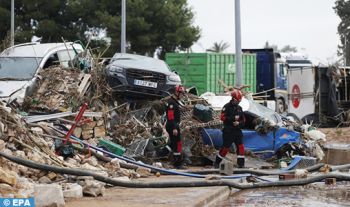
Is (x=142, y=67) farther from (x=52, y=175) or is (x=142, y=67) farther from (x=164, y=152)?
(x=52, y=175)

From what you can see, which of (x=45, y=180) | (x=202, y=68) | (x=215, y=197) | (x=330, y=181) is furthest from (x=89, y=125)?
(x=202, y=68)

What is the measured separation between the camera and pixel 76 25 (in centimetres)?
4909

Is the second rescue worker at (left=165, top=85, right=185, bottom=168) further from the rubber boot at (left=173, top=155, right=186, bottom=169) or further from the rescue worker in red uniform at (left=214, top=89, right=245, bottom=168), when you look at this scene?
the rescue worker in red uniform at (left=214, top=89, right=245, bottom=168)

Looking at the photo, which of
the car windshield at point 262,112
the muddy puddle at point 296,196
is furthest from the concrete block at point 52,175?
the car windshield at point 262,112

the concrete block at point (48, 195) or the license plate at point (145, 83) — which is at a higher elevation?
the license plate at point (145, 83)

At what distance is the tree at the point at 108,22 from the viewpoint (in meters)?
45.7

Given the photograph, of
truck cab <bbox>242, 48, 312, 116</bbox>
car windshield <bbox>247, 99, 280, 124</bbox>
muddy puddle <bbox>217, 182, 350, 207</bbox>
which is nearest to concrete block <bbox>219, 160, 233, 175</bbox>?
muddy puddle <bbox>217, 182, 350, 207</bbox>

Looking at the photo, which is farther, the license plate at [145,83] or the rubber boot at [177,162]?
the license plate at [145,83]

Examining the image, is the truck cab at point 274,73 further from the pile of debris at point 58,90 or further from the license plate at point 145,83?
the pile of debris at point 58,90

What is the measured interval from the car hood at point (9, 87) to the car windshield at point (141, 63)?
7.93 ft

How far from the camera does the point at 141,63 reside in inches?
715

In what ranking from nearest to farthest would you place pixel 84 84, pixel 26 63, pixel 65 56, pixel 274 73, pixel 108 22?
pixel 84 84 < pixel 26 63 < pixel 65 56 < pixel 274 73 < pixel 108 22

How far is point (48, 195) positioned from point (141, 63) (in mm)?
9855

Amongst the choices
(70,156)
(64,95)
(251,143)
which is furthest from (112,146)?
(251,143)
